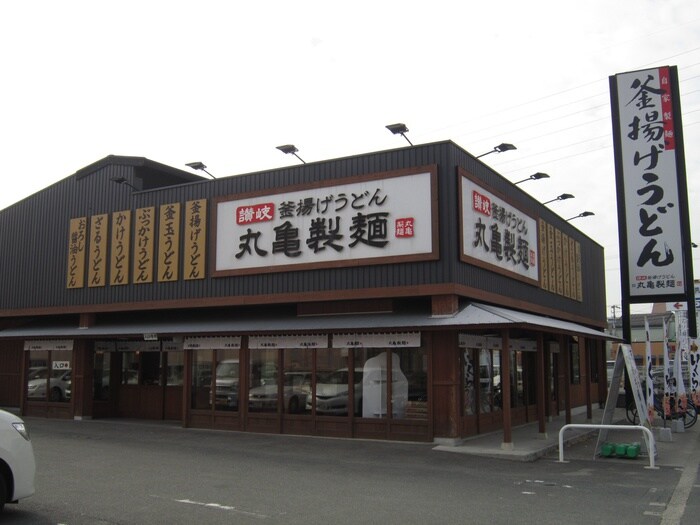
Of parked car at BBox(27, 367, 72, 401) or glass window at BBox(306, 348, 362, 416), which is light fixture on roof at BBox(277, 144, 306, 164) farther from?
parked car at BBox(27, 367, 72, 401)

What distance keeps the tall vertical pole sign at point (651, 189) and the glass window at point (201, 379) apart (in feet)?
38.6

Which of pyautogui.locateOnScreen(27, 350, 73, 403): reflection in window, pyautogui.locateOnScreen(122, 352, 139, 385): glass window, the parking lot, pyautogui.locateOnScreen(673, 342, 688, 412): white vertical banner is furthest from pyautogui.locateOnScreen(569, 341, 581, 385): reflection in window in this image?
pyautogui.locateOnScreen(27, 350, 73, 403): reflection in window

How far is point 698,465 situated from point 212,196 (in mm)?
13435

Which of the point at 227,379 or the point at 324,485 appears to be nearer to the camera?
the point at 324,485

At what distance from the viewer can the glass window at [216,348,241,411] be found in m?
18.5

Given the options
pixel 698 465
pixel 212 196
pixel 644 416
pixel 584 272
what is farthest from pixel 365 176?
pixel 584 272

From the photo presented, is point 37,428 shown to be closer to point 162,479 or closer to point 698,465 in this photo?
point 162,479

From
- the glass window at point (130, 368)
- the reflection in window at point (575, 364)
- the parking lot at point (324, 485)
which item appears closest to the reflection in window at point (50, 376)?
the glass window at point (130, 368)

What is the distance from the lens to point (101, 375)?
72.6ft

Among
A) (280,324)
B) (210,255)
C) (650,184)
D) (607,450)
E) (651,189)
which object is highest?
(650,184)

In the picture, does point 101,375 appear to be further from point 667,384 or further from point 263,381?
point 667,384

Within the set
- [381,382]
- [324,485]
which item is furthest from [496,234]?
[324,485]

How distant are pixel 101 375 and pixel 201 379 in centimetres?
493

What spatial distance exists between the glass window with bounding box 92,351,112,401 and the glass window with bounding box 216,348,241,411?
556 cm
